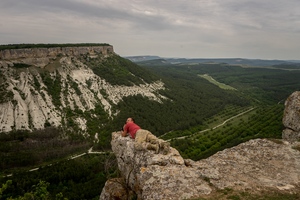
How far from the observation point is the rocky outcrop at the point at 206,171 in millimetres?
13312

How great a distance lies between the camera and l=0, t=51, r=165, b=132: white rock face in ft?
240

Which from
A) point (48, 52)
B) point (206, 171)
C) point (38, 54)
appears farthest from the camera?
point (48, 52)

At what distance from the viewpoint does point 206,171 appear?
14953mm

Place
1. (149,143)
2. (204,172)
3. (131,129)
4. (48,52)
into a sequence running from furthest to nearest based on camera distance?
(48,52)
(131,129)
(149,143)
(204,172)

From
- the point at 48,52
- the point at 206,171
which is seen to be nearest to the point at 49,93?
the point at 48,52

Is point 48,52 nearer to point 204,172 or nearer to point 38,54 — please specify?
point 38,54

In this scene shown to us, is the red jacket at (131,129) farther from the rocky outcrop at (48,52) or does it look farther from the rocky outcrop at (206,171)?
the rocky outcrop at (48,52)

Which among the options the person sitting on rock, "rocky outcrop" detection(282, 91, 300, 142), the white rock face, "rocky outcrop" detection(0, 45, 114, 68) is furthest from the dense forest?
"rocky outcrop" detection(282, 91, 300, 142)

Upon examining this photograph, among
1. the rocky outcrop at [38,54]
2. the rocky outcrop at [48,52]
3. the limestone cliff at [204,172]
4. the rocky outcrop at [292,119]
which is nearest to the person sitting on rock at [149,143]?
the limestone cliff at [204,172]

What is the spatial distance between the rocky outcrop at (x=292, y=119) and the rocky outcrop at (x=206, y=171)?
39.8 feet

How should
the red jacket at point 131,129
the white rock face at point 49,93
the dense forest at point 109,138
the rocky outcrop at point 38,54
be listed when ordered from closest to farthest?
1. the red jacket at point 131,129
2. the dense forest at point 109,138
3. the white rock face at point 49,93
4. the rocky outcrop at point 38,54

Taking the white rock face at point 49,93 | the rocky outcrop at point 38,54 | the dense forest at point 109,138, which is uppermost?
the rocky outcrop at point 38,54

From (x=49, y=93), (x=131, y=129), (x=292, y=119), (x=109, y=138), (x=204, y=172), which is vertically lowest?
(x=109, y=138)

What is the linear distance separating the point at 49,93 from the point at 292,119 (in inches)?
3078
